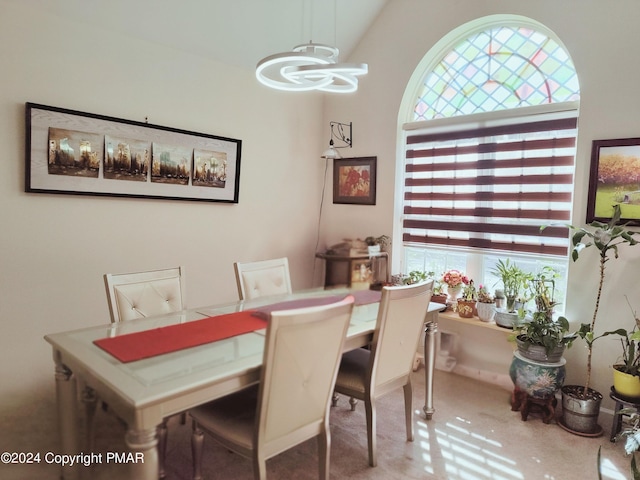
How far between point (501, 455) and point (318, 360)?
4.42 ft

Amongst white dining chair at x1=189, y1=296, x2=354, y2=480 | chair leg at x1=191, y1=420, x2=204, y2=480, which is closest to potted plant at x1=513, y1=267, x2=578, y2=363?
white dining chair at x1=189, y1=296, x2=354, y2=480

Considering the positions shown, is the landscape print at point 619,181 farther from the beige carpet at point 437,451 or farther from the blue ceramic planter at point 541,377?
the beige carpet at point 437,451

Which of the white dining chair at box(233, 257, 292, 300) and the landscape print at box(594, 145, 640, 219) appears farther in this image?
the white dining chair at box(233, 257, 292, 300)

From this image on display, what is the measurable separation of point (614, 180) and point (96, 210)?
3372 millimetres

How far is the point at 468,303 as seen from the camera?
319 cm

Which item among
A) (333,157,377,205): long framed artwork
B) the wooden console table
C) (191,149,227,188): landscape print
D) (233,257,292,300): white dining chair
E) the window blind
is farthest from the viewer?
(333,157,377,205): long framed artwork

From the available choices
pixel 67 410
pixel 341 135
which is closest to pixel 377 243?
pixel 341 135

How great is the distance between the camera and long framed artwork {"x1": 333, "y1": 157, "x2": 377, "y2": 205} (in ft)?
12.8

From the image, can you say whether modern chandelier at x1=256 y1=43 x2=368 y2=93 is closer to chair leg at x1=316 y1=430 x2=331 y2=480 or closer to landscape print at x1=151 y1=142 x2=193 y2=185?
landscape print at x1=151 y1=142 x2=193 y2=185

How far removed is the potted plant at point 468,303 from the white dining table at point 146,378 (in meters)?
1.32

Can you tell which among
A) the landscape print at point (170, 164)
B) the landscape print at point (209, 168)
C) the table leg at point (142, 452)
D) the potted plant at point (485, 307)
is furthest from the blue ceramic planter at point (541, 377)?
the landscape print at point (170, 164)

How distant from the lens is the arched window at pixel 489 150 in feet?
9.74

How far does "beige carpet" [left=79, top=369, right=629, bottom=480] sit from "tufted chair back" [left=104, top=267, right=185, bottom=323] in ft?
2.41

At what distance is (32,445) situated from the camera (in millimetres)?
2193
